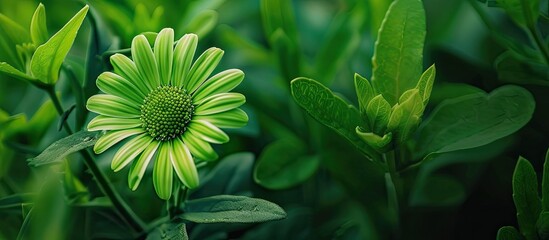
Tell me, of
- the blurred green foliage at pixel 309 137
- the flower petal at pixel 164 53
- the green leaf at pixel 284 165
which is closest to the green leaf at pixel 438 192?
the blurred green foliage at pixel 309 137

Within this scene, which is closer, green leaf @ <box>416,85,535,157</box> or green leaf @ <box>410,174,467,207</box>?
green leaf @ <box>416,85,535,157</box>

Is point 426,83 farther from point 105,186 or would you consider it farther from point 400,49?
point 105,186

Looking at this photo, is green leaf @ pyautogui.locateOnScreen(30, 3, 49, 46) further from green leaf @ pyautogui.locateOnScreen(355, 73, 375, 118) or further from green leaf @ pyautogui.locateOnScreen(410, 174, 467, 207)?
green leaf @ pyautogui.locateOnScreen(410, 174, 467, 207)

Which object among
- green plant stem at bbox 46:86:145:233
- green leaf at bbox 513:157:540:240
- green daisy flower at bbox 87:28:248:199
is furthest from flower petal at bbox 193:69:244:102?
green leaf at bbox 513:157:540:240

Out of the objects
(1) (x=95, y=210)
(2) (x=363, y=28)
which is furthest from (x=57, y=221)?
(2) (x=363, y=28)

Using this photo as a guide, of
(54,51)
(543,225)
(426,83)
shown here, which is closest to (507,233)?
(543,225)

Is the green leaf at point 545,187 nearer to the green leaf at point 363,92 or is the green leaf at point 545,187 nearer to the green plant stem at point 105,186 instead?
the green leaf at point 363,92

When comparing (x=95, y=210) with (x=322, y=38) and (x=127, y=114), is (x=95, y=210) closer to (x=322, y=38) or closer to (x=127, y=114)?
(x=127, y=114)
